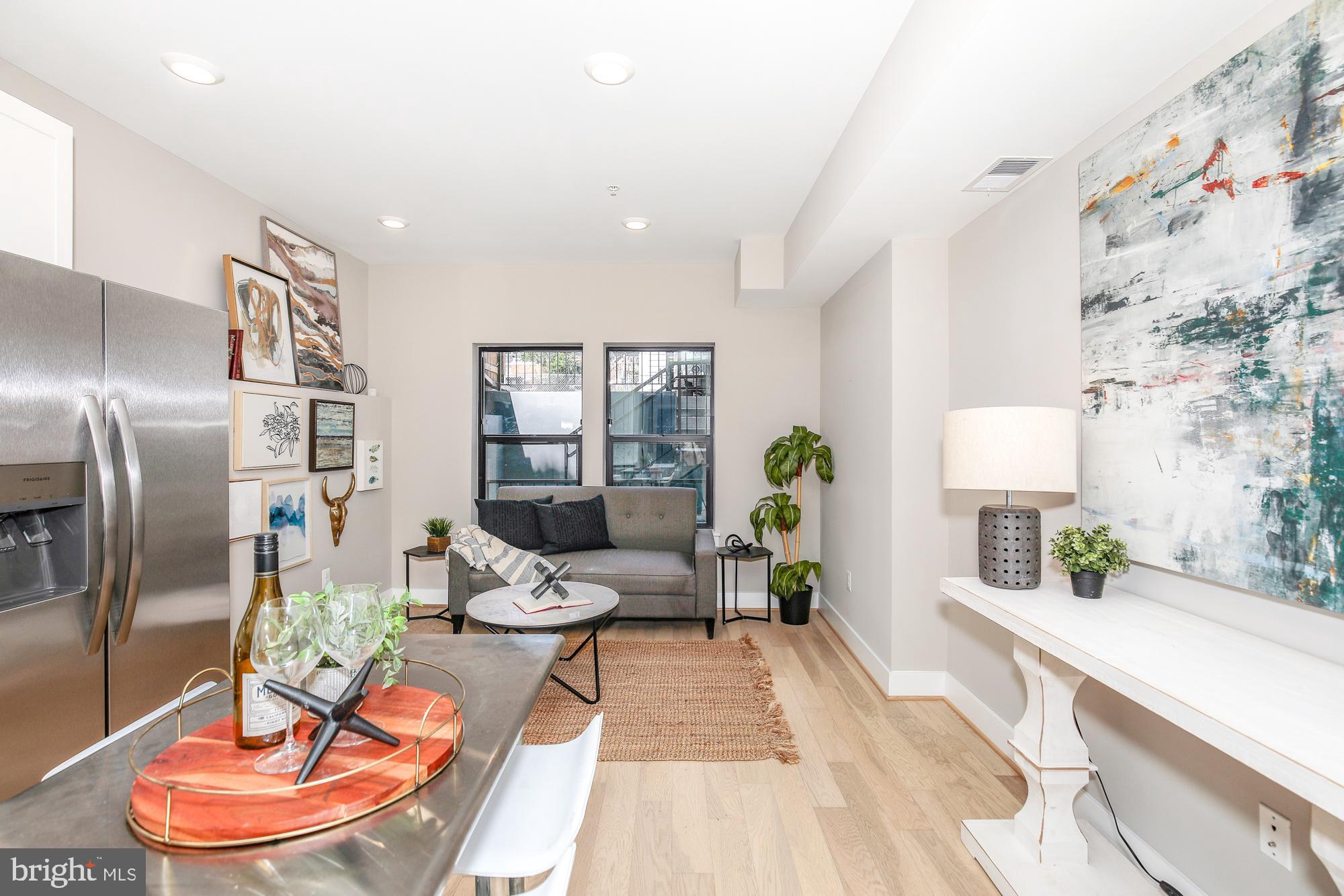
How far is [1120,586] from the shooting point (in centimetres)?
197

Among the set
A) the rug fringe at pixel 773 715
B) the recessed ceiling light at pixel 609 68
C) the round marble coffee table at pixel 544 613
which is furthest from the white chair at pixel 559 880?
the recessed ceiling light at pixel 609 68

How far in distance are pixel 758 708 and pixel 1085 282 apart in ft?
7.37

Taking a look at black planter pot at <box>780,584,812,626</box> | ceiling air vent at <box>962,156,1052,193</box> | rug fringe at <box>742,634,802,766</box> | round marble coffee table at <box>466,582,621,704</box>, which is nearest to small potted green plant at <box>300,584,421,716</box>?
round marble coffee table at <box>466,582,621,704</box>

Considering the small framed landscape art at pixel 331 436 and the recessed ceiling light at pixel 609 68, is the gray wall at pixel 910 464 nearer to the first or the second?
the recessed ceiling light at pixel 609 68

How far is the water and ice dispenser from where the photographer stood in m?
1.64

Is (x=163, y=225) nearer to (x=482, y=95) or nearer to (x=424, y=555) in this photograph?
(x=482, y=95)

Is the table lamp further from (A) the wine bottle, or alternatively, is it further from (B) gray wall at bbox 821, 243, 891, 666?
(A) the wine bottle

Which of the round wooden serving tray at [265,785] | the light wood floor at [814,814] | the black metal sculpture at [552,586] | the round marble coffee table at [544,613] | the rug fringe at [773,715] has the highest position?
the round wooden serving tray at [265,785]

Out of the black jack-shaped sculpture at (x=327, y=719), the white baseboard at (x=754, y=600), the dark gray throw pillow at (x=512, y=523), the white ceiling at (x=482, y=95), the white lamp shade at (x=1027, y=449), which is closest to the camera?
the black jack-shaped sculpture at (x=327, y=719)

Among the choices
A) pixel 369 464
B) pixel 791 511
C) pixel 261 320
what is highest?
pixel 261 320

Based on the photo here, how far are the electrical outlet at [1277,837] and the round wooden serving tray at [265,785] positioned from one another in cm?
182

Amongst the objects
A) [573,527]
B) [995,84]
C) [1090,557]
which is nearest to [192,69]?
[995,84]

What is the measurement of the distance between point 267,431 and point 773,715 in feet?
10.1

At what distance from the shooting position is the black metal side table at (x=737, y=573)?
4297mm
